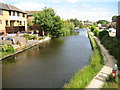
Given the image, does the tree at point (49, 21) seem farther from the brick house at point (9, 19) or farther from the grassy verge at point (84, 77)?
the grassy verge at point (84, 77)

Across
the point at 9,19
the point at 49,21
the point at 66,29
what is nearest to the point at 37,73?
the point at 49,21

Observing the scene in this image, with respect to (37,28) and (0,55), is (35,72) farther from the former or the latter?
(37,28)

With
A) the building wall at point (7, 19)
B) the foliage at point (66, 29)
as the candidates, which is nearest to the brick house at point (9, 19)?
the building wall at point (7, 19)

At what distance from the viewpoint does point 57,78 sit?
11539 mm

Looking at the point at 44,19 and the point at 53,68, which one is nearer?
the point at 53,68

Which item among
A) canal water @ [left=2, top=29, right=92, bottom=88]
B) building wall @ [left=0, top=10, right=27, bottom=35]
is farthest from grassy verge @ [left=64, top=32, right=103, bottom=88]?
building wall @ [left=0, top=10, right=27, bottom=35]

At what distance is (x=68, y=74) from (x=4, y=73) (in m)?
5.39

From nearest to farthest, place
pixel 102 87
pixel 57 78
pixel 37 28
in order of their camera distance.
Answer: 1. pixel 102 87
2. pixel 57 78
3. pixel 37 28

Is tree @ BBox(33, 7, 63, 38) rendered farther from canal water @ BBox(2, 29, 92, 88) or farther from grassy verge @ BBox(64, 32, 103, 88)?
grassy verge @ BBox(64, 32, 103, 88)

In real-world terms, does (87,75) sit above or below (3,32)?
below

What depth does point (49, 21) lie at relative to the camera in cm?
3500

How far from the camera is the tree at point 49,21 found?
1384 inches

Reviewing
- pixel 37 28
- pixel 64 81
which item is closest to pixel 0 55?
pixel 64 81

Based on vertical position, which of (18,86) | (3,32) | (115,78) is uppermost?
(3,32)
